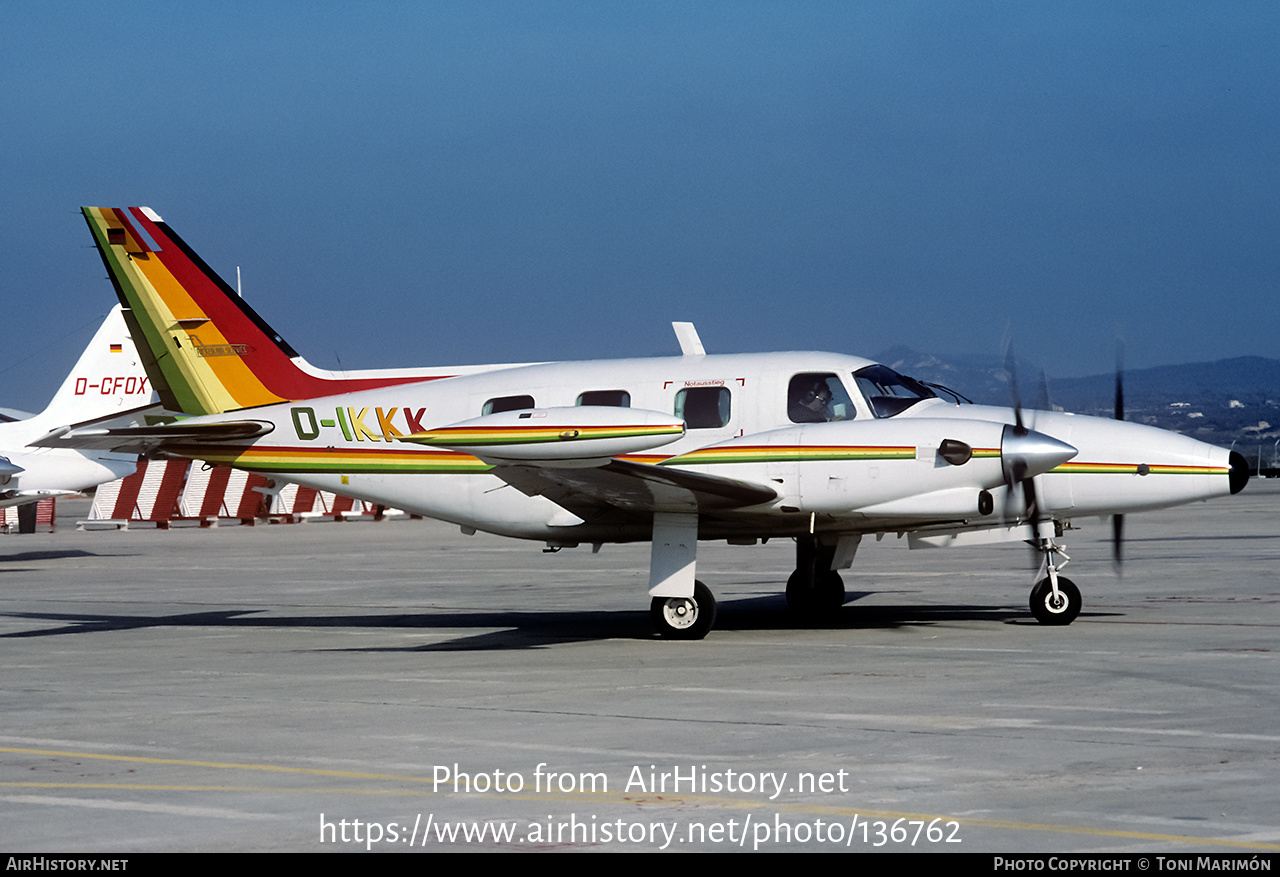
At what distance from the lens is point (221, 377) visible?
16.8 m

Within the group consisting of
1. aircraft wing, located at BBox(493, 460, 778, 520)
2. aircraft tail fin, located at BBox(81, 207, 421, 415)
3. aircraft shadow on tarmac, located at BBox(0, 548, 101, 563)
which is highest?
aircraft tail fin, located at BBox(81, 207, 421, 415)

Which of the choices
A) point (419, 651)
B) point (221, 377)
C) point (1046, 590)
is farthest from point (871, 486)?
point (221, 377)

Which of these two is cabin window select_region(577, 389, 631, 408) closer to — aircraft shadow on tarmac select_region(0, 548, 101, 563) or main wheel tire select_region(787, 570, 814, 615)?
main wheel tire select_region(787, 570, 814, 615)

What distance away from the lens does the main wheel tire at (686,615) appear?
1415 centimetres

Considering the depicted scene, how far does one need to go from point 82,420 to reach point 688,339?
21.8 metres

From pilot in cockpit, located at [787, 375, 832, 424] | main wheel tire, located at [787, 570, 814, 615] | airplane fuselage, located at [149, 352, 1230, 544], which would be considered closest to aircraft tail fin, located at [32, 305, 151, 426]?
airplane fuselage, located at [149, 352, 1230, 544]

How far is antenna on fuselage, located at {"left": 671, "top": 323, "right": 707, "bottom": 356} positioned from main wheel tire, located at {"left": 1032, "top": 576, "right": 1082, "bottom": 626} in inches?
178

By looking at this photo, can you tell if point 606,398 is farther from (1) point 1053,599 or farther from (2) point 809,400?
(1) point 1053,599

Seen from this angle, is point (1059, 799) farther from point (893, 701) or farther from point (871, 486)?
point (871, 486)

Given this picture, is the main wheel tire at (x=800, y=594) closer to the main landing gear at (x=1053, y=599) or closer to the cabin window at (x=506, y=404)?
the main landing gear at (x=1053, y=599)

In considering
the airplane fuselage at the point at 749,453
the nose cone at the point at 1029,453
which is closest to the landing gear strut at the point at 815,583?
the airplane fuselage at the point at 749,453

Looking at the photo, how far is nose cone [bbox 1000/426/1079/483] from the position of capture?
13031 mm

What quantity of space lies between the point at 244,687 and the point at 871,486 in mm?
6113

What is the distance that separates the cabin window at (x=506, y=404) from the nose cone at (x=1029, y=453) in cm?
513
